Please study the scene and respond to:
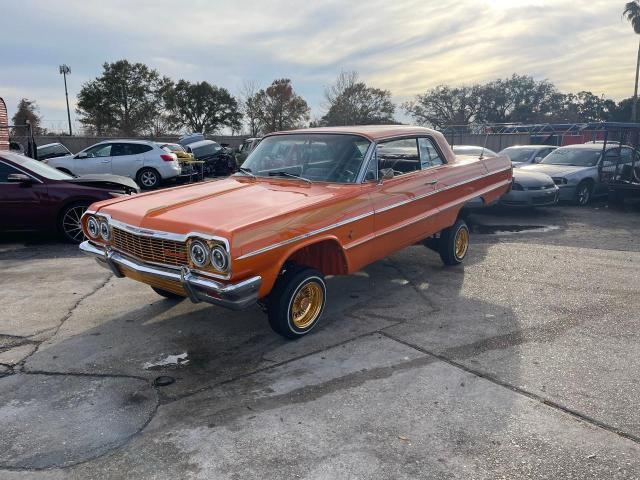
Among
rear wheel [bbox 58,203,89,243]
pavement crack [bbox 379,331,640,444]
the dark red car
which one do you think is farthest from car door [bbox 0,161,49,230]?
pavement crack [bbox 379,331,640,444]

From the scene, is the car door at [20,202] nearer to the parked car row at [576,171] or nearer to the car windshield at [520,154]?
the parked car row at [576,171]

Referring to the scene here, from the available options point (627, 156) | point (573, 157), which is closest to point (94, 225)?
point (573, 157)

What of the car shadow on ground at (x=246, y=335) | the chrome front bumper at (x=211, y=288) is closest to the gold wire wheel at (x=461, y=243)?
the car shadow on ground at (x=246, y=335)

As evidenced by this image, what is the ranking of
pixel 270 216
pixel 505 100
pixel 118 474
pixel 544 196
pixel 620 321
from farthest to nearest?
pixel 505 100 → pixel 544 196 → pixel 620 321 → pixel 270 216 → pixel 118 474

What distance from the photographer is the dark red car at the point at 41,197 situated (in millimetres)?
7471

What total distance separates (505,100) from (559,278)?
62284 millimetres

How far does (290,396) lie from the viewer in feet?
11.0

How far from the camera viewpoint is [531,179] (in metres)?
10.5

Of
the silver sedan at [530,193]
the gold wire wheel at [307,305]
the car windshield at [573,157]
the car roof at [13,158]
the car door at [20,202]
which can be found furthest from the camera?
the car windshield at [573,157]

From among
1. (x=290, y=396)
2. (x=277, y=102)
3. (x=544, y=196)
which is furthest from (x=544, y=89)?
(x=290, y=396)

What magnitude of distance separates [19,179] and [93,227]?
3.94m

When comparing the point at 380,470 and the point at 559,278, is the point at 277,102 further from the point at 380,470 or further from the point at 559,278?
the point at 380,470

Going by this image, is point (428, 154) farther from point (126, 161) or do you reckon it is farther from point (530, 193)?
A: point (126, 161)

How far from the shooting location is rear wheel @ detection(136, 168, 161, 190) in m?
14.7
